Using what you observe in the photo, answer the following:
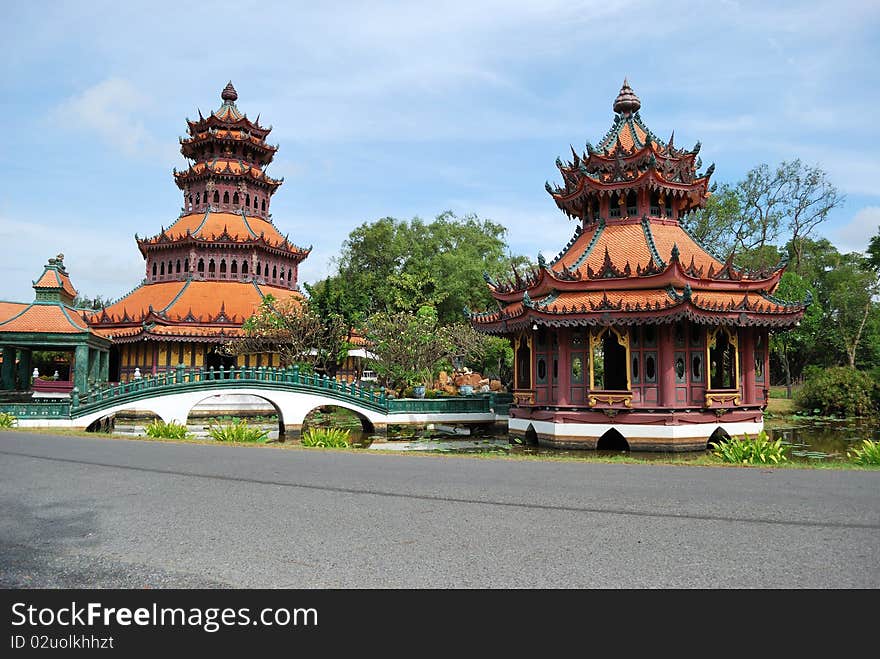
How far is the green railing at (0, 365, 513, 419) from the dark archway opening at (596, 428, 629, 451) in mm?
7045

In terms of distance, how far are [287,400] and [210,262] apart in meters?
20.3

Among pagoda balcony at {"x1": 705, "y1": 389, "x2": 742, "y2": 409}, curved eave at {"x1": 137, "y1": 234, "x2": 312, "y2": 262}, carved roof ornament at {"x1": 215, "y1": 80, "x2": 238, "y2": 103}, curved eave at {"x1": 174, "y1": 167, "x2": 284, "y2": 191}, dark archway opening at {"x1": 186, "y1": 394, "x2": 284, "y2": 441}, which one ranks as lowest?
dark archway opening at {"x1": 186, "y1": 394, "x2": 284, "y2": 441}

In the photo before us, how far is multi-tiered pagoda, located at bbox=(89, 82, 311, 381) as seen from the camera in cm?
3859

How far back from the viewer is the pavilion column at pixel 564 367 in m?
21.5

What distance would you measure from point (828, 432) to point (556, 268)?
1270cm

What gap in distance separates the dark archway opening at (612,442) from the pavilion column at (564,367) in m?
1.63

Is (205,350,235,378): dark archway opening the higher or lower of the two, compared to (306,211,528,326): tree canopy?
lower

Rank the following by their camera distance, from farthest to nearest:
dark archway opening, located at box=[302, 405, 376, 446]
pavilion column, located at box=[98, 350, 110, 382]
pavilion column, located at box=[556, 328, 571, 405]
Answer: pavilion column, located at box=[98, 350, 110, 382]
dark archway opening, located at box=[302, 405, 376, 446]
pavilion column, located at box=[556, 328, 571, 405]

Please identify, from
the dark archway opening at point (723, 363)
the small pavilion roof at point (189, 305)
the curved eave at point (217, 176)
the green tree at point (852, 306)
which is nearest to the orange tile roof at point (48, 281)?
the small pavilion roof at point (189, 305)

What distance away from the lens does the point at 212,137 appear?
4812 centimetres

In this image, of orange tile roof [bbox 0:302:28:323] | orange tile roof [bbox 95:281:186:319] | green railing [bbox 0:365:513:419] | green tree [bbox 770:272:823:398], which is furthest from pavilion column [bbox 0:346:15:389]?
green tree [bbox 770:272:823:398]

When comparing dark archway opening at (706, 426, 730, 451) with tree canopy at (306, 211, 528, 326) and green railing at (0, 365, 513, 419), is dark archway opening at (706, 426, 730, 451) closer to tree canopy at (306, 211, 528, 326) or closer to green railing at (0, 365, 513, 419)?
green railing at (0, 365, 513, 419)

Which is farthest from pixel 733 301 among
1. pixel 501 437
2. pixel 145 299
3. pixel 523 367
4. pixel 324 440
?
pixel 145 299
